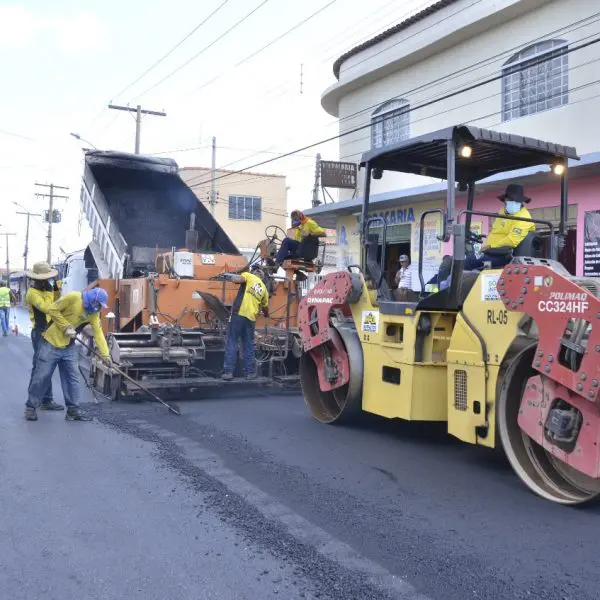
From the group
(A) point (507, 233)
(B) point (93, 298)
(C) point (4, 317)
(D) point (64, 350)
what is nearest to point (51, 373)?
(D) point (64, 350)

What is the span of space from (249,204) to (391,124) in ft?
78.8

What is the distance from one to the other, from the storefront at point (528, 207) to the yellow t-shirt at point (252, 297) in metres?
1.64

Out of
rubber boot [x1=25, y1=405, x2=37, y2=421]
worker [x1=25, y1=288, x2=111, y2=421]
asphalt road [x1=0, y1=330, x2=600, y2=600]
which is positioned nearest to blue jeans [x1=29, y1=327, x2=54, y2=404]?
worker [x1=25, y1=288, x2=111, y2=421]

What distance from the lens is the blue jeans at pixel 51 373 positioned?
7.02 meters

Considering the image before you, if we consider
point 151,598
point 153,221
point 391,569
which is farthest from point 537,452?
point 153,221

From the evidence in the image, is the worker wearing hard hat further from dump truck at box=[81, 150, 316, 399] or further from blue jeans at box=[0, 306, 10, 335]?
A: dump truck at box=[81, 150, 316, 399]

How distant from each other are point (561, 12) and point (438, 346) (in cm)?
895

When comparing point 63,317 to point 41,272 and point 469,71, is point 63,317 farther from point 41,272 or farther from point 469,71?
point 469,71

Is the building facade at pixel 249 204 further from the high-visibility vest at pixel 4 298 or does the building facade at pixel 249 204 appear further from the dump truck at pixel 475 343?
the dump truck at pixel 475 343

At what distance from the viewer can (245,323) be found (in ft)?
27.9

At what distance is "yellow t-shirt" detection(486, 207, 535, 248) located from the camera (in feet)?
17.3

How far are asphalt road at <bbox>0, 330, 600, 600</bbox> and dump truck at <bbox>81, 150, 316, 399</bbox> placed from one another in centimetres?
197

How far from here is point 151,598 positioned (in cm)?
306

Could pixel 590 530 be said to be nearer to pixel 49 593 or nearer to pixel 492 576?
pixel 492 576
